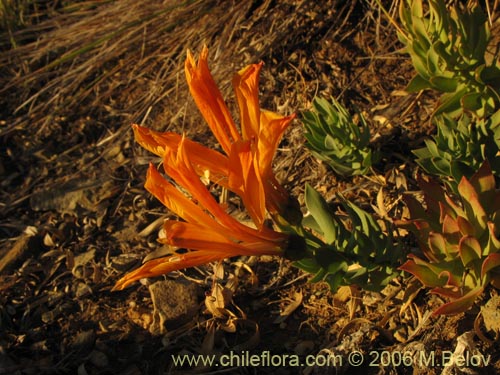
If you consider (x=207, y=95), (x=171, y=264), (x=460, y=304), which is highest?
(x=207, y=95)

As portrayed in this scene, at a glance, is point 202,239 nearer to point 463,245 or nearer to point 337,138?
point 463,245

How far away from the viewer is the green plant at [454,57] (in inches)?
91.6

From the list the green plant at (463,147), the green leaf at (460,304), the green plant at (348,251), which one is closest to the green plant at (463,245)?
the green leaf at (460,304)

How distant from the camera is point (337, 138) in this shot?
2449 millimetres

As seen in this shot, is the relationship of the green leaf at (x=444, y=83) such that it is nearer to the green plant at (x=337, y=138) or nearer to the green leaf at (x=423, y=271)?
the green plant at (x=337, y=138)

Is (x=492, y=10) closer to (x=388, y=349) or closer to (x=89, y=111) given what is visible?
(x=388, y=349)

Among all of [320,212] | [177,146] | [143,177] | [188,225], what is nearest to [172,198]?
[188,225]

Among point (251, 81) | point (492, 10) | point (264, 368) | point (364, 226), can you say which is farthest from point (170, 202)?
point (492, 10)

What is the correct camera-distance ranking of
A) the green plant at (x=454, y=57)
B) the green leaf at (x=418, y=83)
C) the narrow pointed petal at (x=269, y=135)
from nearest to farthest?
1. the narrow pointed petal at (x=269, y=135)
2. the green plant at (x=454, y=57)
3. the green leaf at (x=418, y=83)

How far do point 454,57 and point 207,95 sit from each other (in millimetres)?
1200

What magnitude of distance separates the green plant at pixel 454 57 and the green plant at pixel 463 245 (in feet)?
1.97

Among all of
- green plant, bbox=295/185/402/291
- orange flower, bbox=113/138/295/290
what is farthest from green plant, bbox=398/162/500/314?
orange flower, bbox=113/138/295/290

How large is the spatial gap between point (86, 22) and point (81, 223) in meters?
1.58

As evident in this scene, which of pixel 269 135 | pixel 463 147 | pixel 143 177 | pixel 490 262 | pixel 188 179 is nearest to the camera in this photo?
pixel 188 179
